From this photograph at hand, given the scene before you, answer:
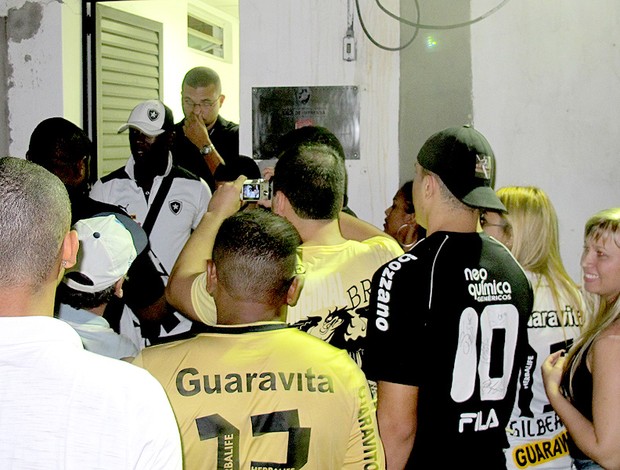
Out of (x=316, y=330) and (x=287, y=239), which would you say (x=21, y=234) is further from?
(x=316, y=330)

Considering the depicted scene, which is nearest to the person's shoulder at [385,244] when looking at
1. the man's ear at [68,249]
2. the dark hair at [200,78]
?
the man's ear at [68,249]

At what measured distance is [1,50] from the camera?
6039 millimetres

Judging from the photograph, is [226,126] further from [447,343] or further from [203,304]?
[447,343]

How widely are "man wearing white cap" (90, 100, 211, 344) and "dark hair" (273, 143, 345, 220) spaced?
6.56 feet

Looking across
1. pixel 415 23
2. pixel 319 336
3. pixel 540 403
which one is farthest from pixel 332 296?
pixel 415 23

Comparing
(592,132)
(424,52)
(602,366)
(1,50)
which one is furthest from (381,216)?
(1,50)

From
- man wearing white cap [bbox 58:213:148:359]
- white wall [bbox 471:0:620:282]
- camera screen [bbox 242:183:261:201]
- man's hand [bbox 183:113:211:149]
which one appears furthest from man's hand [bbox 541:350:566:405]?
man's hand [bbox 183:113:211:149]

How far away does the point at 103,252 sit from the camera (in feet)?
9.53

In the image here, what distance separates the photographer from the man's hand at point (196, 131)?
19.1 feet

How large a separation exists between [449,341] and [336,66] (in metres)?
3.23

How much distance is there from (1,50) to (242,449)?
4.94 metres

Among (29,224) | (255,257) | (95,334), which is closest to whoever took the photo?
(29,224)

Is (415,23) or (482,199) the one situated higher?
(415,23)

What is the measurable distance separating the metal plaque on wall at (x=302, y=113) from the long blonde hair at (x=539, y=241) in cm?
214
